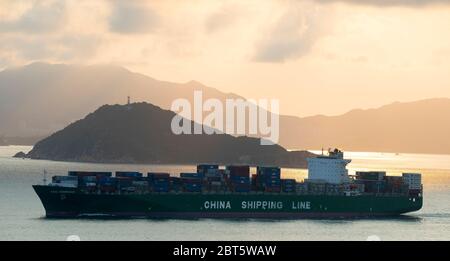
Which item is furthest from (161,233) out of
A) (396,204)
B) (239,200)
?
(396,204)

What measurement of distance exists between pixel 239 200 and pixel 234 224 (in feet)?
18.6

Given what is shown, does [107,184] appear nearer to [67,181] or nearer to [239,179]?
[67,181]

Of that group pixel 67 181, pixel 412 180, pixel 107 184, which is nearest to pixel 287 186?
pixel 412 180

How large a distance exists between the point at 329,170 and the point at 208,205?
51.8ft

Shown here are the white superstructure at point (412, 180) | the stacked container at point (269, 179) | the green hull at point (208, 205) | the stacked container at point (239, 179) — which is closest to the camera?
the green hull at point (208, 205)

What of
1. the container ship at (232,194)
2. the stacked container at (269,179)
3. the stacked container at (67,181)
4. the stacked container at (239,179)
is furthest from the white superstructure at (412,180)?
the stacked container at (67,181)

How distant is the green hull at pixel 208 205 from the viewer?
258ft

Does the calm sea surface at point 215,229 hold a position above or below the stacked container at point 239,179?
below

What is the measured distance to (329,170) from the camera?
90.9m

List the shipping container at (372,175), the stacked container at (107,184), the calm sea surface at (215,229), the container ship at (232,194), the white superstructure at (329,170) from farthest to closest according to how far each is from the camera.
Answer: the shipping container at (372,175), the white superstructure at (329,170), the stacked container at (107,184), the container ship at (232,194), the calm sea surface at (215,229)

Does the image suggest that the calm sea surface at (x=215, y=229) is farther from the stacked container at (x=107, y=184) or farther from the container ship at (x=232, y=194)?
the stacked container at (x=107, y=184)
